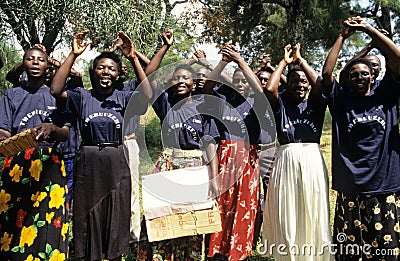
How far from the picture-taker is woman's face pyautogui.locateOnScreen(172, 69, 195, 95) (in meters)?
3.53

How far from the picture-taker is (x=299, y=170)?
321 centimetres

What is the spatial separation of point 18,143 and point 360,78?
217 cm

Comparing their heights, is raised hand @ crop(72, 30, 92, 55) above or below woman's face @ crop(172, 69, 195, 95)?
above

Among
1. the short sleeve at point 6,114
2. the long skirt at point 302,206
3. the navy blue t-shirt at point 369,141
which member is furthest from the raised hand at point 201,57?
the short sleeve at point 6,114

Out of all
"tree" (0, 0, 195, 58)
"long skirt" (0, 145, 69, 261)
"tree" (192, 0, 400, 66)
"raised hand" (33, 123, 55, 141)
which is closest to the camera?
"raised hand" (33, 123, 55, 141)

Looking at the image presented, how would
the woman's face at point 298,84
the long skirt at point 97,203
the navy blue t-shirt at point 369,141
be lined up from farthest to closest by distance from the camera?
the woman's face at point 298,84 → the long skirt at point 97,203 → the navy blue t-shirt at point 369,141

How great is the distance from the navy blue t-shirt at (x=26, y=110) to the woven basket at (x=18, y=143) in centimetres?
32

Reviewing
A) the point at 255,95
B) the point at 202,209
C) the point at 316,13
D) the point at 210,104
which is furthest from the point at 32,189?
the point at 316,13

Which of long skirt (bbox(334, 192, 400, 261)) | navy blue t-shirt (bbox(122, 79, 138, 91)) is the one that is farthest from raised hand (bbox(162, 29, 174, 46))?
long skirt (bbox(334, 192, 400, 261))

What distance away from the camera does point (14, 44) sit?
5680 millimetres

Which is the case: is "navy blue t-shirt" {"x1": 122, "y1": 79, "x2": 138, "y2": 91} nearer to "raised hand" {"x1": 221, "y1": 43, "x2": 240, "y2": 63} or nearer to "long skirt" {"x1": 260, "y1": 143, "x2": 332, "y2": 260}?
"raised hand" {"x1": 221, "y1": 43, "x2": 240, "y2": 63}

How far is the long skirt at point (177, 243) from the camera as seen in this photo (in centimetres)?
337

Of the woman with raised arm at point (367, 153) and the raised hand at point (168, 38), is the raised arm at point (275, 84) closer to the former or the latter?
the woman with raised arm at point (367, 153)

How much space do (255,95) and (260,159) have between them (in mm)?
728
